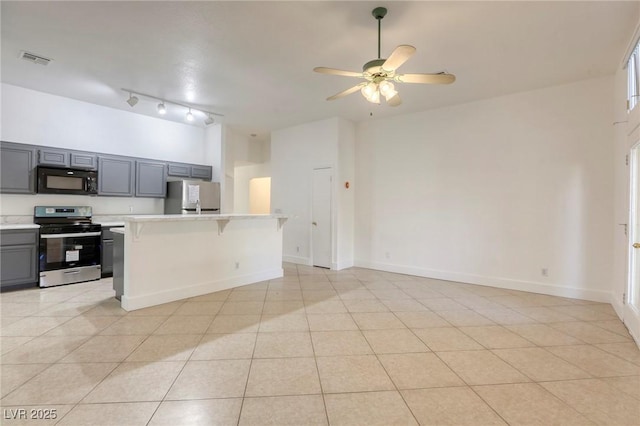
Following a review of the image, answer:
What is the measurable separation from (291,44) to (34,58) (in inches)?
122

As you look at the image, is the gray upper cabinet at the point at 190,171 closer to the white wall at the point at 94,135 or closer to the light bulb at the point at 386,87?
the white wall at the point at 94,135

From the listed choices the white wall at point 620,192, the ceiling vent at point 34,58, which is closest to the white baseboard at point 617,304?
the white wall at point 620,192

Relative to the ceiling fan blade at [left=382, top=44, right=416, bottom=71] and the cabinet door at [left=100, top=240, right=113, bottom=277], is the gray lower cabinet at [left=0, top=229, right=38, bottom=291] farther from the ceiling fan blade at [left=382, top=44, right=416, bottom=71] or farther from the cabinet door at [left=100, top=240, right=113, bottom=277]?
the ceiling fan blade at [left=382, top=44, right=416, bottom=71]

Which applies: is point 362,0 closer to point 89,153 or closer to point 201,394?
point 201,394

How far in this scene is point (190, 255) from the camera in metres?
3.96

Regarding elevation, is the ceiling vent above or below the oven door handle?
above

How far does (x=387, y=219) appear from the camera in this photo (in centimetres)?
568

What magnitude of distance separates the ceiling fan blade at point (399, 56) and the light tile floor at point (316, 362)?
2.38 m

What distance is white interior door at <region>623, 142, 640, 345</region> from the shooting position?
2910 mm

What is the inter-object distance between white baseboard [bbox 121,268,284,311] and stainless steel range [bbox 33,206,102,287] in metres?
1.79

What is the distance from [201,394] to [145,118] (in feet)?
18.1

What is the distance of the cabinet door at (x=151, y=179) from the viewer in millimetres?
5539

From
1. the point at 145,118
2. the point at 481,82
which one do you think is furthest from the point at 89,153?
the point at 481,82

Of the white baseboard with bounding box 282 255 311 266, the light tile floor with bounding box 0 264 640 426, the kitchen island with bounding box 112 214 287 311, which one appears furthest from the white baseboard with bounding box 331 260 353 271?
the light tile floor with bounding box 0 264 640 426
